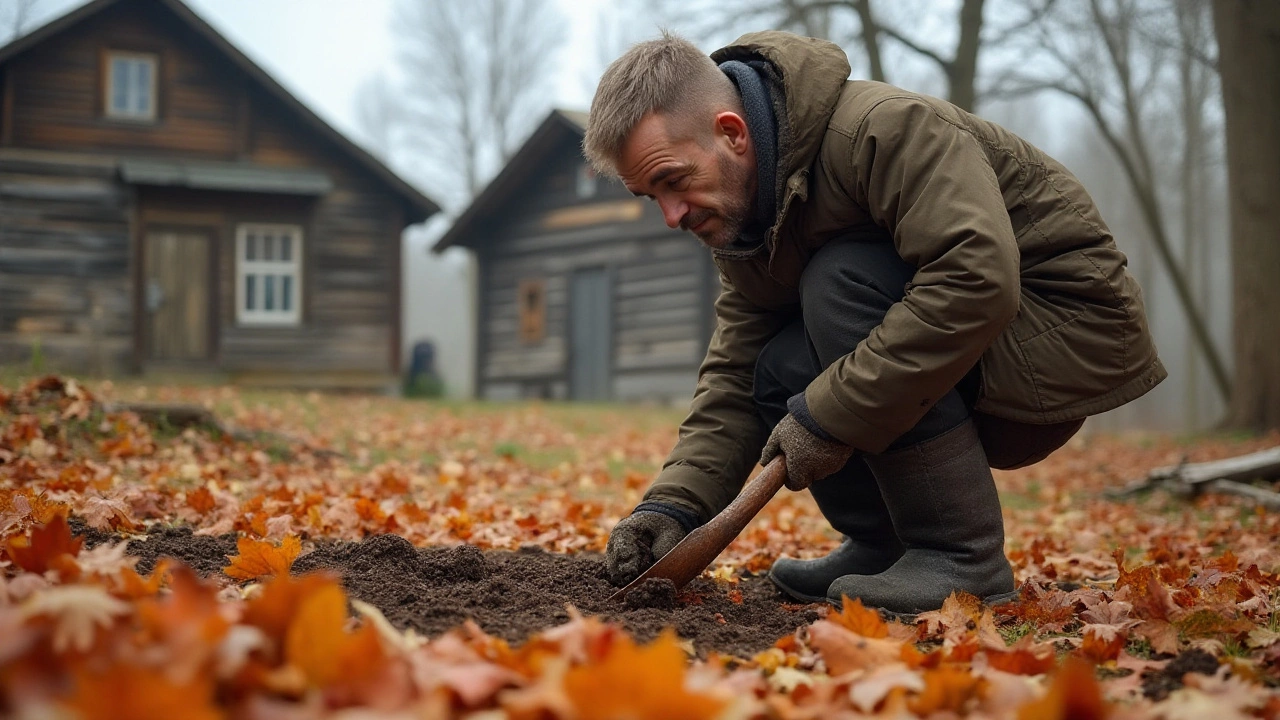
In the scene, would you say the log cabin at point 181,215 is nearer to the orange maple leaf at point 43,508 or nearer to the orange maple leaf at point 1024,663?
the orange maple leaf at point 43,508

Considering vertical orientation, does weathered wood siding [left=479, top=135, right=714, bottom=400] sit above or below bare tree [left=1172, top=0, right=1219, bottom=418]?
below

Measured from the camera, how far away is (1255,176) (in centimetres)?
980

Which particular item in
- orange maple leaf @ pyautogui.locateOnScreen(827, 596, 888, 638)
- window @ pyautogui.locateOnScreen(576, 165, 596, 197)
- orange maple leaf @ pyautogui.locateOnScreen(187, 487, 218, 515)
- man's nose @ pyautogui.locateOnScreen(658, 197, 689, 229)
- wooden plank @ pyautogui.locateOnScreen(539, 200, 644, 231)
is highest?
window @ pyautogui.locateOnScreen(576, 165, 596, 197)

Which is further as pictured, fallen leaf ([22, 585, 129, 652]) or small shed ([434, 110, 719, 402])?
small shed ([434, 110, 719, 402])

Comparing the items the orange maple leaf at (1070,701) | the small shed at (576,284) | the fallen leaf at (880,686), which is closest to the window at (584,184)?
the small shed at (576,284)

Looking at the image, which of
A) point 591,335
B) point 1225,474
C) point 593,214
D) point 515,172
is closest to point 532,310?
point 591,335

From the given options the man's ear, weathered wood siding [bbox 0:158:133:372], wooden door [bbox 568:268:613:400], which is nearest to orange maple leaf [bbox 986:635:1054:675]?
the man's ear

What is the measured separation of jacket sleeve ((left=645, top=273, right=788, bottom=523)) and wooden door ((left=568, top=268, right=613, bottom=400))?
14063 millimetres

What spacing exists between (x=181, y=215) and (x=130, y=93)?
184 cm

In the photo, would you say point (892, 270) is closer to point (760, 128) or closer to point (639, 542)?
point (760, 128)

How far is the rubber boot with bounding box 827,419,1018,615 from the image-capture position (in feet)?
8.00

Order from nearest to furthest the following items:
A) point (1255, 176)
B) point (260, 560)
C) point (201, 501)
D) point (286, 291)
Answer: point (260, 560) → point (201, 501) → point (1255, 176) → point (286, 291)

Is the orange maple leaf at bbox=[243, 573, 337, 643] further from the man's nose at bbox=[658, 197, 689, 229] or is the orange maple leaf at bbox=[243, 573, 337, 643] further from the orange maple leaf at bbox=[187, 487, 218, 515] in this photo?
the orange maple leaf at bbox=[187, 487, 218, 515]

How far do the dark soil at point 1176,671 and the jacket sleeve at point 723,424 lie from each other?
121cm
